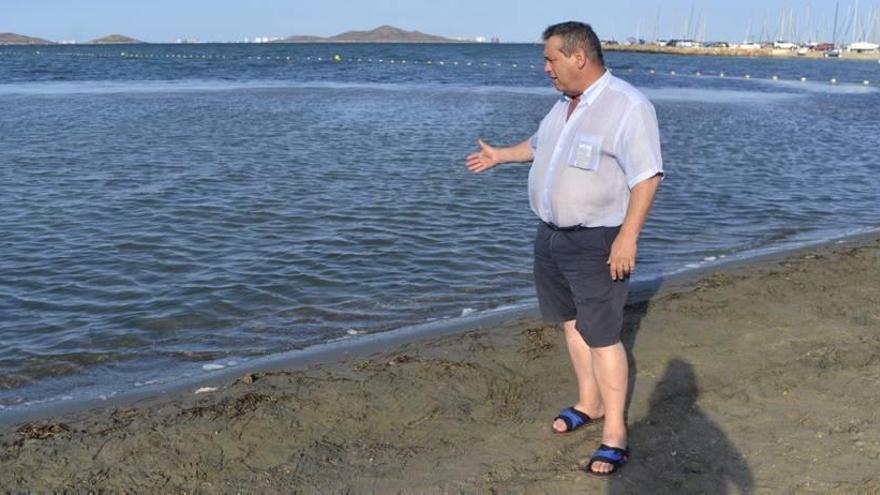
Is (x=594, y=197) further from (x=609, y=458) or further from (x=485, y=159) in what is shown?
(x=609, y=458)

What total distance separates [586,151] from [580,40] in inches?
19.8

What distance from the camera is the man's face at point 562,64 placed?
3.87 metres

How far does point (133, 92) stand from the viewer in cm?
3422

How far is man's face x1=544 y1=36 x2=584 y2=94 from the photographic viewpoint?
387 centimetres

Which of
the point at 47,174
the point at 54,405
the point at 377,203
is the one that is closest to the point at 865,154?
the point at 377,203

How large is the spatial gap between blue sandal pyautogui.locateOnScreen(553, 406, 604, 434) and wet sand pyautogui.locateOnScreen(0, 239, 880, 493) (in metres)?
0.09

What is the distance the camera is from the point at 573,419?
15.3 ft

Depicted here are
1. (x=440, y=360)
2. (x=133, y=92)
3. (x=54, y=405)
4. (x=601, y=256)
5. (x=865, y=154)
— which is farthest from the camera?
(x=133, y=92)

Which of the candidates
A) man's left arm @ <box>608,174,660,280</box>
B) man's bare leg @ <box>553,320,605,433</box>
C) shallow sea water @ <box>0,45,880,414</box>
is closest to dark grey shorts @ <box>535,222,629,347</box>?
man's left arm @ <box>608,174,660,280</box>

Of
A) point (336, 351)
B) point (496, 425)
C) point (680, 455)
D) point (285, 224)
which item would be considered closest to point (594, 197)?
point (680, 455)

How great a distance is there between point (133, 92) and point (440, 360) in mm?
31820

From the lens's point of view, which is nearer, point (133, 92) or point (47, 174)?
point (47, 174)

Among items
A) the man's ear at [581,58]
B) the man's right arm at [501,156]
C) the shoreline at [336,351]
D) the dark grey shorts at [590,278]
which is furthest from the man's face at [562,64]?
the shoreline at [336,351]

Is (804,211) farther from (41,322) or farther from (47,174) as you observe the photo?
(47,174)
